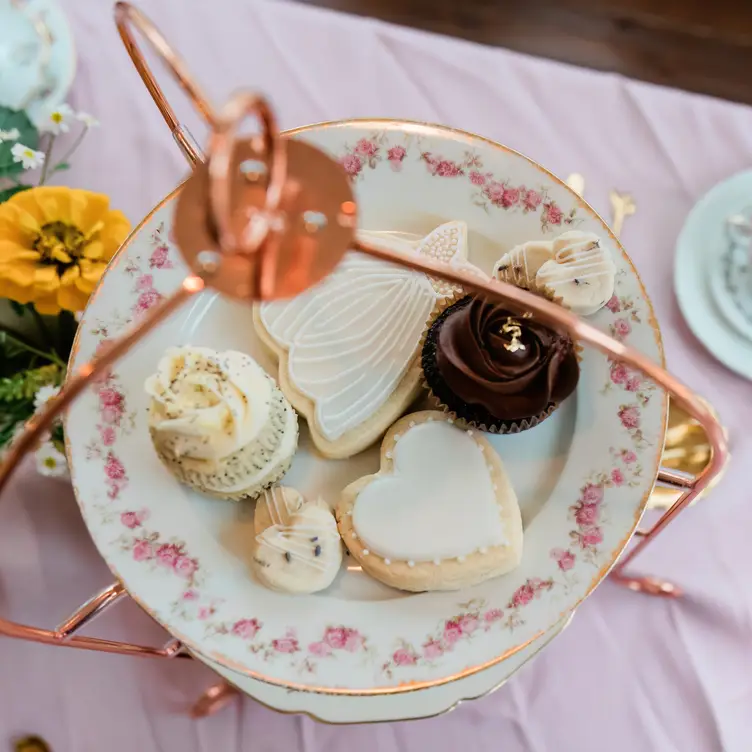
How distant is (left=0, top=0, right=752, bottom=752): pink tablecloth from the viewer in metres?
0.83

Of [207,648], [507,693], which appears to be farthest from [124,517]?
[507,693]

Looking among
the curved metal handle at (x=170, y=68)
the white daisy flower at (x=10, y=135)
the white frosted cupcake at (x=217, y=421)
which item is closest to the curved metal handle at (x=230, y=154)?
the curved metal handle at (x=170, y=68)

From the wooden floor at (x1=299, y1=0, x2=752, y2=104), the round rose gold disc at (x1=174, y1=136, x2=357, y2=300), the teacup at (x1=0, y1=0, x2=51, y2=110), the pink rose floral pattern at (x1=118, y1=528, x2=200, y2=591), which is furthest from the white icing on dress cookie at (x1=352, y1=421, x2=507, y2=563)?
the wooden floor at (x1=299, y1=0, x2=752, y2=104)

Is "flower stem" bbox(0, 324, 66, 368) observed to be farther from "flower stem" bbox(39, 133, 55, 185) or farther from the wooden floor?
the wooden floor

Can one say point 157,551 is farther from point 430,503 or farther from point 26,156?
point 26,156

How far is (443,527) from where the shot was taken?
0.62m

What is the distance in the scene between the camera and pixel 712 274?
2.88 feet

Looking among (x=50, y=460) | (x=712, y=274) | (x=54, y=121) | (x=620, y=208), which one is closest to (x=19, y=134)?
(x=54, y=121)

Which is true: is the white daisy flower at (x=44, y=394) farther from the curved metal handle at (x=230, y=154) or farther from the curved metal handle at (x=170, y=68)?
the curved metal handle at (x=230, y=154)

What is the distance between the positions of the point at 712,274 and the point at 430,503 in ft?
1.67

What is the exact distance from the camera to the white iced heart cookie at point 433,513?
0.61m

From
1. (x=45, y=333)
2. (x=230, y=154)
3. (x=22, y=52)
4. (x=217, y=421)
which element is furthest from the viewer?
(x=22, y=52)

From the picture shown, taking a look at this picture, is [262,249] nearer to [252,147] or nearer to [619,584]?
[252,147]

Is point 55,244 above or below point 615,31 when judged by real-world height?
below
